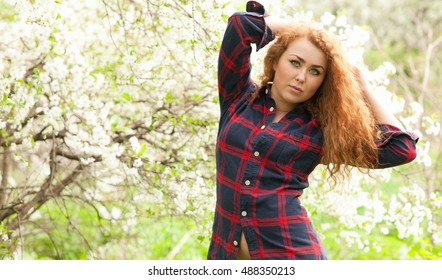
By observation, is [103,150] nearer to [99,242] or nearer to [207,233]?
[207,233]

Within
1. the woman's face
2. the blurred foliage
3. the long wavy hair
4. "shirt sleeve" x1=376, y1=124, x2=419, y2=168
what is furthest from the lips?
the blurred foliage

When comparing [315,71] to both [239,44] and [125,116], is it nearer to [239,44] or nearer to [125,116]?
[239,44]

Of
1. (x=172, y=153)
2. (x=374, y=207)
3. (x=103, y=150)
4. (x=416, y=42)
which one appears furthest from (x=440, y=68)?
(x=103, y=150)

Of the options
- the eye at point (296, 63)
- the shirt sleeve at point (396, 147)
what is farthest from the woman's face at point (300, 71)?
the shirt sleeve at point (396, 147)

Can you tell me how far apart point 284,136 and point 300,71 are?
0.25 meters

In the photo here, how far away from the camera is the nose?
2.38 m

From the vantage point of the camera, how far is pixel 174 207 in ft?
11.8

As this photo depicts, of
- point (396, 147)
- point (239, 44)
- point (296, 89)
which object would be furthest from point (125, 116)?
point (396, 147)

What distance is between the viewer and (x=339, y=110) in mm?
2406

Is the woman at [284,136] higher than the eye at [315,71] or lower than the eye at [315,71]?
lower

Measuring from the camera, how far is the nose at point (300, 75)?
7.82 feet

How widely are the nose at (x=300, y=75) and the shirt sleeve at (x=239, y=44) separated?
0.18m

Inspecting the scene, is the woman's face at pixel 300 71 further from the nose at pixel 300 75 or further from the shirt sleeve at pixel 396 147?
the shirt sleeve at pixel 396 147
